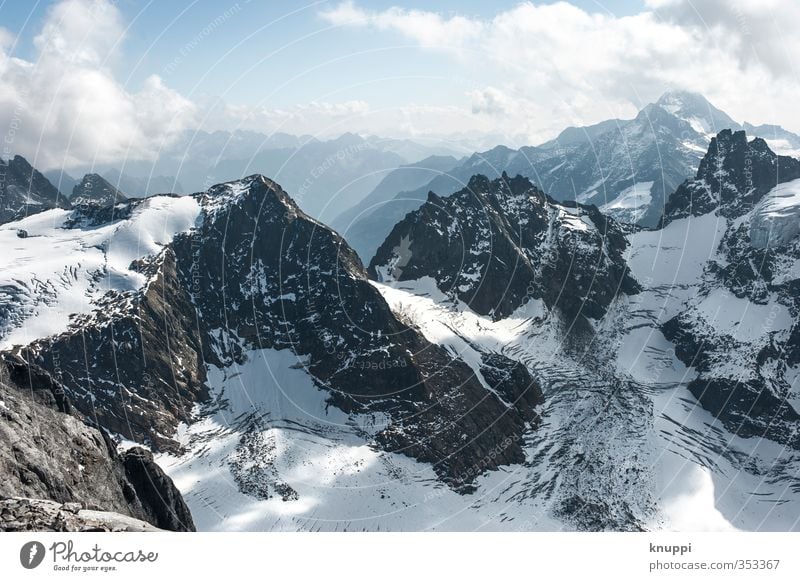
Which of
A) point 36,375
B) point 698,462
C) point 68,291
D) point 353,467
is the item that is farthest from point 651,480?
point 68,291

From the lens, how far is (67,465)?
66.5m

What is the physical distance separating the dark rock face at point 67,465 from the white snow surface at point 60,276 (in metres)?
86.3

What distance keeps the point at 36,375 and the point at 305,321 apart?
108047mm

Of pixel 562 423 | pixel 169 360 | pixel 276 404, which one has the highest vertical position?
pixel 169 360

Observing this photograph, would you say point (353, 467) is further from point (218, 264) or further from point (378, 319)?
point (218, 264)

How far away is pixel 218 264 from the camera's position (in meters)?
200

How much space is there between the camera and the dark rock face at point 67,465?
60.2 metres
